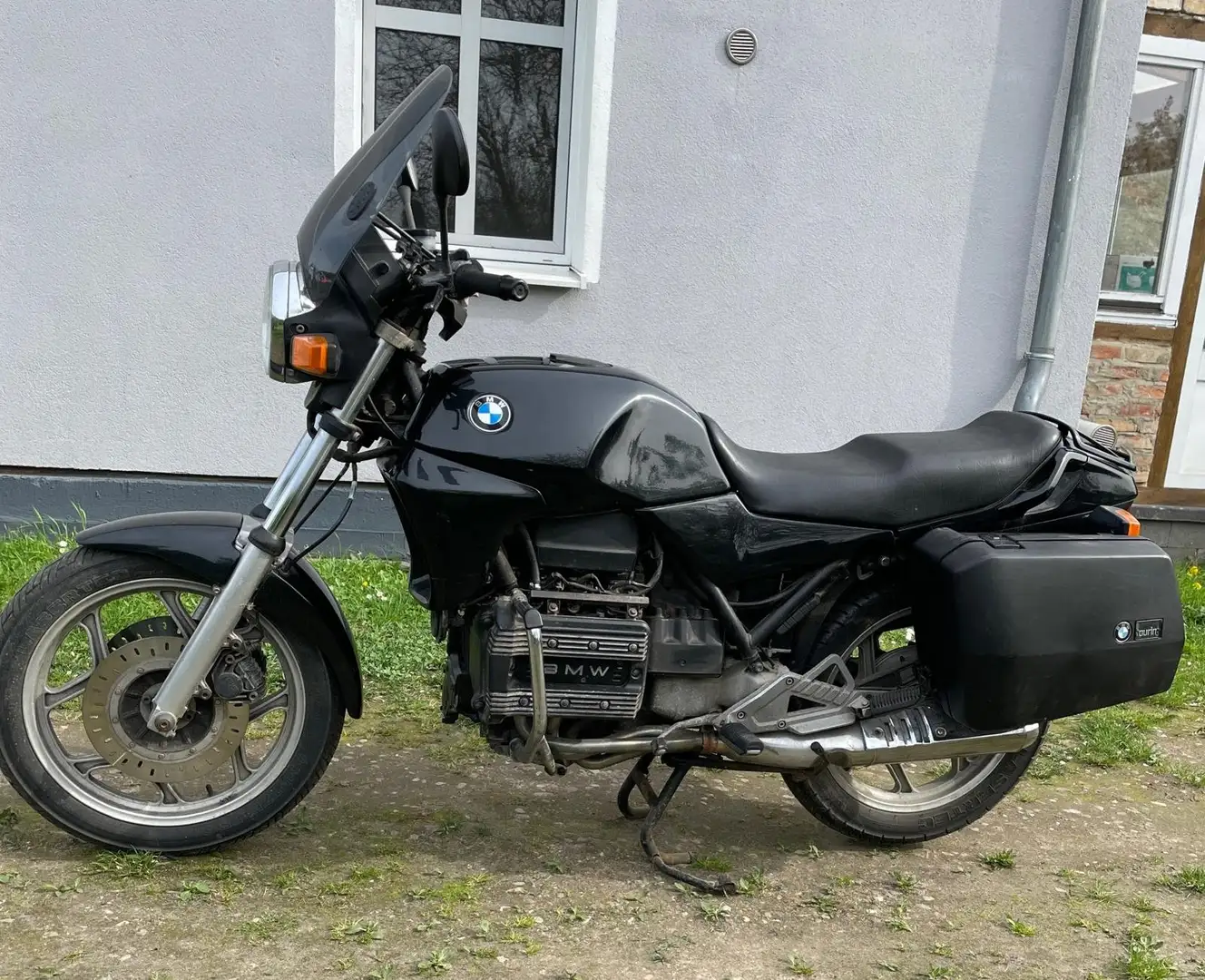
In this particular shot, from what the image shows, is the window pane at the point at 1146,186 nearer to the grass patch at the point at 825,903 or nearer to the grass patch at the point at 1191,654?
the grass patch at the point at 1191,654

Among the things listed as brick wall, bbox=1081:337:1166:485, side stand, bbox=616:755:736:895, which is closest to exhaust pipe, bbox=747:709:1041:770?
side stand, bbox=616:755:736:895

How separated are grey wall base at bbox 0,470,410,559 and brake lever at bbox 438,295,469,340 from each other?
2780 mm

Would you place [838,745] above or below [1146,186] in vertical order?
below

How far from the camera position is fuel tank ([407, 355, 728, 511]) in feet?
7.72

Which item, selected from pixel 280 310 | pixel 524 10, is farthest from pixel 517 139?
pixel 280 310

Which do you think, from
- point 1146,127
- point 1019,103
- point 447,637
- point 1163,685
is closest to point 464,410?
point 447,637

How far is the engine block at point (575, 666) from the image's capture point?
2426 mm

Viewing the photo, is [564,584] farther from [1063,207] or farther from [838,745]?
[1063,207]

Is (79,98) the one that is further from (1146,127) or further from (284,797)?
(1146,127)

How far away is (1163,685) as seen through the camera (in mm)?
2693

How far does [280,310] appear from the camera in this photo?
2.37 metres

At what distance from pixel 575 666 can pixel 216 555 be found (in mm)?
887

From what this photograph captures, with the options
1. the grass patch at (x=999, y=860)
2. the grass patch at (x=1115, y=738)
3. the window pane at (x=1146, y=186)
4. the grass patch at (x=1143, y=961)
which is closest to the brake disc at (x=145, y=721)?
the grass patch at (x=999, y=860)

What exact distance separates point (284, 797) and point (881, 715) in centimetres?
153
